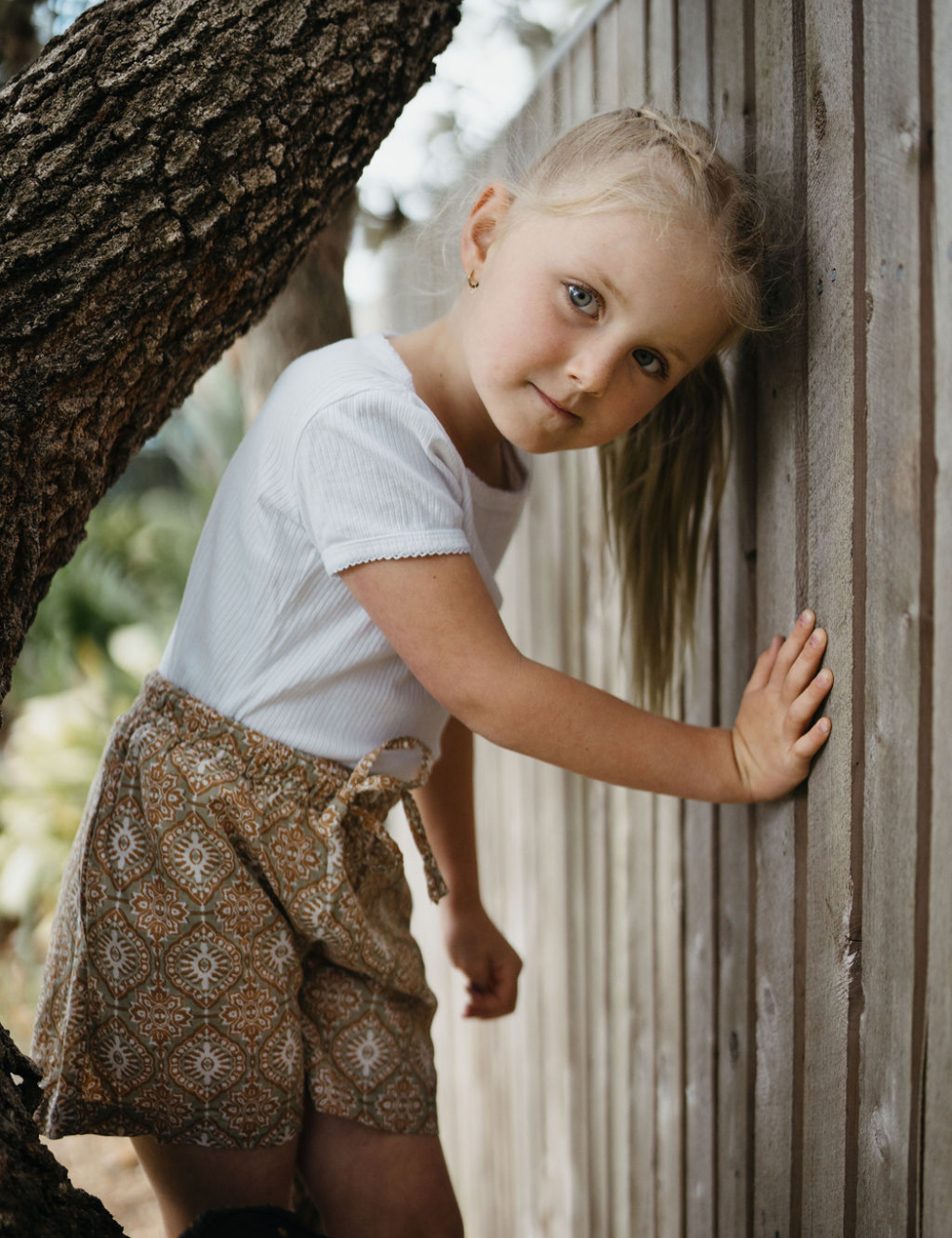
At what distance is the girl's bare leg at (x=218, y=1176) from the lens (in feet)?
4.98

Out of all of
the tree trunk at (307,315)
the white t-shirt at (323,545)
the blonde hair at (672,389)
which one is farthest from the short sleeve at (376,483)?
the tree trunk at (307,315)

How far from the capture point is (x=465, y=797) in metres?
2.15

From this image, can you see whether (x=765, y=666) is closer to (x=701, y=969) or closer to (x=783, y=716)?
(x=783, y=716)

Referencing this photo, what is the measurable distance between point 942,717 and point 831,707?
26 centimetres

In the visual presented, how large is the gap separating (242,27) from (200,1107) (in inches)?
59.9

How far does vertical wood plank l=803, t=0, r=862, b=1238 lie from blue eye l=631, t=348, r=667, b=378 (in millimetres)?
196

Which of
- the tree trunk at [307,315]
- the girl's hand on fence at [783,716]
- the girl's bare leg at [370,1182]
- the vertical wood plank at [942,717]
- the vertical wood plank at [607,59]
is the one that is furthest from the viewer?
the tree trunk at [307,315]

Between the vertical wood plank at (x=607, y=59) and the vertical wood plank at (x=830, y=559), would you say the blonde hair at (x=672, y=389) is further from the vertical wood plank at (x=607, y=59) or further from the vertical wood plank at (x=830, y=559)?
the vertical wood plank at (x=607, y=59)

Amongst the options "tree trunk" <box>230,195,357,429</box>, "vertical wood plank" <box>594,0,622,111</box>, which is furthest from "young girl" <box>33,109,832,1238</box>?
"tree trunk" <box>230,195,357,429</box>

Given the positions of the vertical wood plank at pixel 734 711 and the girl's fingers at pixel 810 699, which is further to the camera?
the vertical wood plank at pixel 734 711

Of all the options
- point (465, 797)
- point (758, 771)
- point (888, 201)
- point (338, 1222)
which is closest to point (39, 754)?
point (465, 797)

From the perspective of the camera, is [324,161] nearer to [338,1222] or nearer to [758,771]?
[758,771]

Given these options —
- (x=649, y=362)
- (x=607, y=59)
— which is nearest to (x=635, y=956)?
(x=649, y=362)

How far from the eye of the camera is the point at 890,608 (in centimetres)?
122
